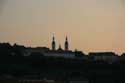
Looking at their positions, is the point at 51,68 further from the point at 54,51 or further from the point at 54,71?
the point at 54,51

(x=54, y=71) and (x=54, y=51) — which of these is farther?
(x=54, y=51)

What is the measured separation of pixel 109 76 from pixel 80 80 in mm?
3339

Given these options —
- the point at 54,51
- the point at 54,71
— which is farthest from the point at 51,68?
the point at 54,51

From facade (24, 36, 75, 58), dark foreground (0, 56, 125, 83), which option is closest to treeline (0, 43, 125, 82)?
dark foreground (0, 56, 125, 83)

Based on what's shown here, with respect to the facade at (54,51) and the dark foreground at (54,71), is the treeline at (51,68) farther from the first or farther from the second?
the facade at (54,51)

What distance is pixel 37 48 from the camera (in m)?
90.2

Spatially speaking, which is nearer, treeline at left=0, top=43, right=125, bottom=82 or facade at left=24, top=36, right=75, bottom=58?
treeline at left=0, top=43, right=125, bottom=82

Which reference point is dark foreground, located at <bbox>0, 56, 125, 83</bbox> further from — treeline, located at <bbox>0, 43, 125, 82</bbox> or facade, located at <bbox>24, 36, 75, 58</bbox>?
facade, located at <bbox>24, 36, 75, 58</bbox>

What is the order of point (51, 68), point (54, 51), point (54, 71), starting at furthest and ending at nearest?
point (54, 51)
point (51, 68)
point (54, 71)

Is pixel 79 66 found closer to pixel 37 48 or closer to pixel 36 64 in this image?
pixel 36 64

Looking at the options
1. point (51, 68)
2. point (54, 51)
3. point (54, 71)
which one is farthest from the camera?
point (54, 51)

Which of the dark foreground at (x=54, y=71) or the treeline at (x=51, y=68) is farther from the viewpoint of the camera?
the treeline at (x=51, y=68)

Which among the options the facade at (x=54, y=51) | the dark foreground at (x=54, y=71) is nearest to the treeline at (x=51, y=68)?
the dark foreground at (x=54, y=71)

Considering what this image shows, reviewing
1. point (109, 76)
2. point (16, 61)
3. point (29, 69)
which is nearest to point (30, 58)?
point (16, 61)
